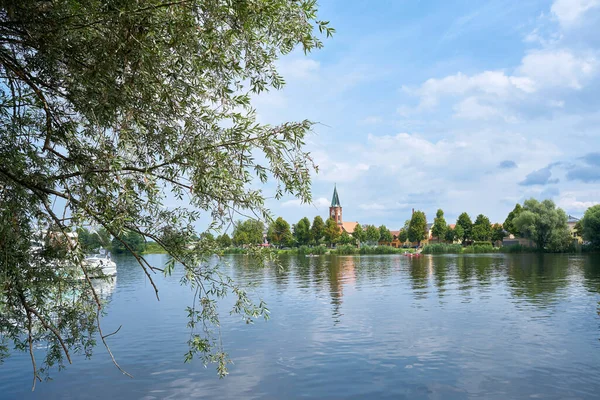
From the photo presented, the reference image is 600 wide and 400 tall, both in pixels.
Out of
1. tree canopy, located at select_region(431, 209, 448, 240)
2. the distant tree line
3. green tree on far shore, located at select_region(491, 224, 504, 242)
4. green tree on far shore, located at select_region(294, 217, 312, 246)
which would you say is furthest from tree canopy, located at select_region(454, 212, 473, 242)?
green tree on far shore, located at select_region(294, 217, 312, 246)

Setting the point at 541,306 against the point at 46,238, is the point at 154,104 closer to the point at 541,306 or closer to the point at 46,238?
the point at 46,238

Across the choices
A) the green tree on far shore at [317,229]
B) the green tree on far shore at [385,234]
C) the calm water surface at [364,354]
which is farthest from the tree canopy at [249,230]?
the green tree on far shore at [385,234]

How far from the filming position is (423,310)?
83.1 feet

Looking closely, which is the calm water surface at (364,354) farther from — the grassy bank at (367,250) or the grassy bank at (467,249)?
the grassy bank at (367,250)

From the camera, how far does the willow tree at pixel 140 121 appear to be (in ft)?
20.1

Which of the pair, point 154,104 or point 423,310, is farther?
point 423,310

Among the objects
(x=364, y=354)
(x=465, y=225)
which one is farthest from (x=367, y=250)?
(x=364, y=354)

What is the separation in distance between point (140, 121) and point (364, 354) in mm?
12538

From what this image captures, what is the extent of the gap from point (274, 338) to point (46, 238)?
1273 cm

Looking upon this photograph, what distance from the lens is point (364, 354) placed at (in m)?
16.4

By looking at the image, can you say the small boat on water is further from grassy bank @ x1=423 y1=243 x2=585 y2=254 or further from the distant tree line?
grassy bank @ x1=423 y1=243 x2=585 y2=254

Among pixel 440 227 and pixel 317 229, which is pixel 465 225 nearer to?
pixel 440 227

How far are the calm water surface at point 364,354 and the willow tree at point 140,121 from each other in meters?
2.21

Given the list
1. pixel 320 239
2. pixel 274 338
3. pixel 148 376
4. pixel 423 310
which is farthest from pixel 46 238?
pixel 320 239
